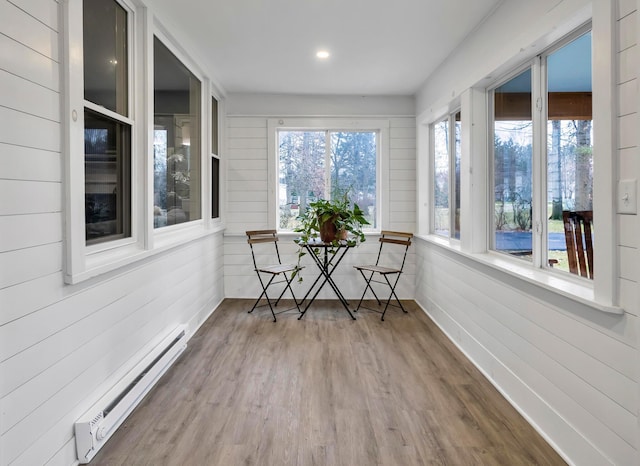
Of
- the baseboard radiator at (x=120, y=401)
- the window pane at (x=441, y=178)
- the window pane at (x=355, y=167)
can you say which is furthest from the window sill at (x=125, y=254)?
the window pane at (x=441, y=178)

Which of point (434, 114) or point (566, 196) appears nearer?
point (566, 196)

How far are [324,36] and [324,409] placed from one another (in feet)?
8.85

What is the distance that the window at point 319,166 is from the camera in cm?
494

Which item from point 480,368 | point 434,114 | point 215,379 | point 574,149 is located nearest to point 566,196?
point 574,149

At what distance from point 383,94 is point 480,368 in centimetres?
325

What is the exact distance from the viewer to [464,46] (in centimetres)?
324

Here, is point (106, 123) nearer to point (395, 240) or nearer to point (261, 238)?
point (261, 238)

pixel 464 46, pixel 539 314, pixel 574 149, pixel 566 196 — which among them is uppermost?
pixel 464 46

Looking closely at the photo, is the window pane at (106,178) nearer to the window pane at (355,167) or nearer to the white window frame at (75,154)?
the white window frame at (75,154)

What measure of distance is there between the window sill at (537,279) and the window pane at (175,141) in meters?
2.37

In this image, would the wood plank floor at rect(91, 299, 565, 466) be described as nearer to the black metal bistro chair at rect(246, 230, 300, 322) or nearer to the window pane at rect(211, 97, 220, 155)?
the black metal bistro chair at rect(246, 230, 300, 322)

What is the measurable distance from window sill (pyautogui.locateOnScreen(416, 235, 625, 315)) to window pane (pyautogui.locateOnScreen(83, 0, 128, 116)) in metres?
2.47

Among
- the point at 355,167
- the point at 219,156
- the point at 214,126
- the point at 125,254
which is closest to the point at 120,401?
the point at 125,254

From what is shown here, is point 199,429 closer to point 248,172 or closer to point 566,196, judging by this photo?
point 566,196
